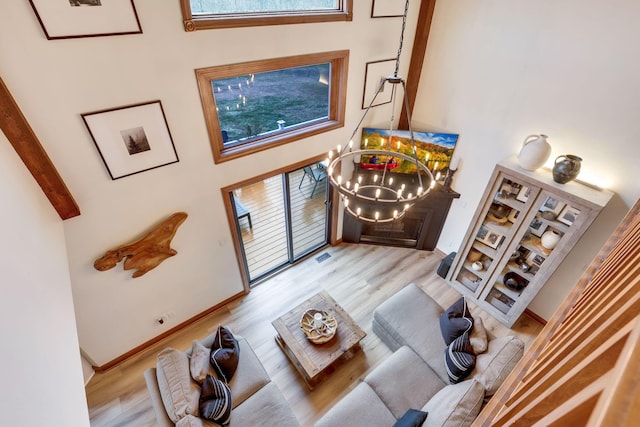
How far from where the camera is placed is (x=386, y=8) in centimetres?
357

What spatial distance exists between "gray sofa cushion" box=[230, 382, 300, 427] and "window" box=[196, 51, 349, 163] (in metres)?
2.54

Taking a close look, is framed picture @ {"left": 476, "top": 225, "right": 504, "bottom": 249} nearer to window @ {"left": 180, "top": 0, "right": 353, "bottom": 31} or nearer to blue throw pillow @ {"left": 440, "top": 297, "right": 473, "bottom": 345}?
blue throw pillow @ {"left": 440, "top": 297, "right": 473, "bottom": 345}

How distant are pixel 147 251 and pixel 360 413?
2735mm

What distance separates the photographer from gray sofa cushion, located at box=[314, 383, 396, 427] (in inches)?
115

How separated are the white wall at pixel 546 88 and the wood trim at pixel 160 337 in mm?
4020

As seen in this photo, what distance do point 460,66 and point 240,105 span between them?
2.86 metres

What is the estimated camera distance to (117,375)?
3812mm

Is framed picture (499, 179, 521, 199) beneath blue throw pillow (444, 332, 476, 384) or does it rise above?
above

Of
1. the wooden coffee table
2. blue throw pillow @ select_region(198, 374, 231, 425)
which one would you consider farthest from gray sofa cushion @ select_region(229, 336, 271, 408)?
the wooden coffee table

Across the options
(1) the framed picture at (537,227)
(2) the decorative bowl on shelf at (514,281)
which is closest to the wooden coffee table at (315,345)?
(2) the decorative bowl on shelf at (514,281)

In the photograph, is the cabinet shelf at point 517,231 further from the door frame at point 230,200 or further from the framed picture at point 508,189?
the door frame at point 230,200

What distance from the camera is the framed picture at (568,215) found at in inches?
129

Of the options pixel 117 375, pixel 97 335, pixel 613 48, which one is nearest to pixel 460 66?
pixel 613 48

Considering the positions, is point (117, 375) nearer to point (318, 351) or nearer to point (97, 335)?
point (97, 335)
